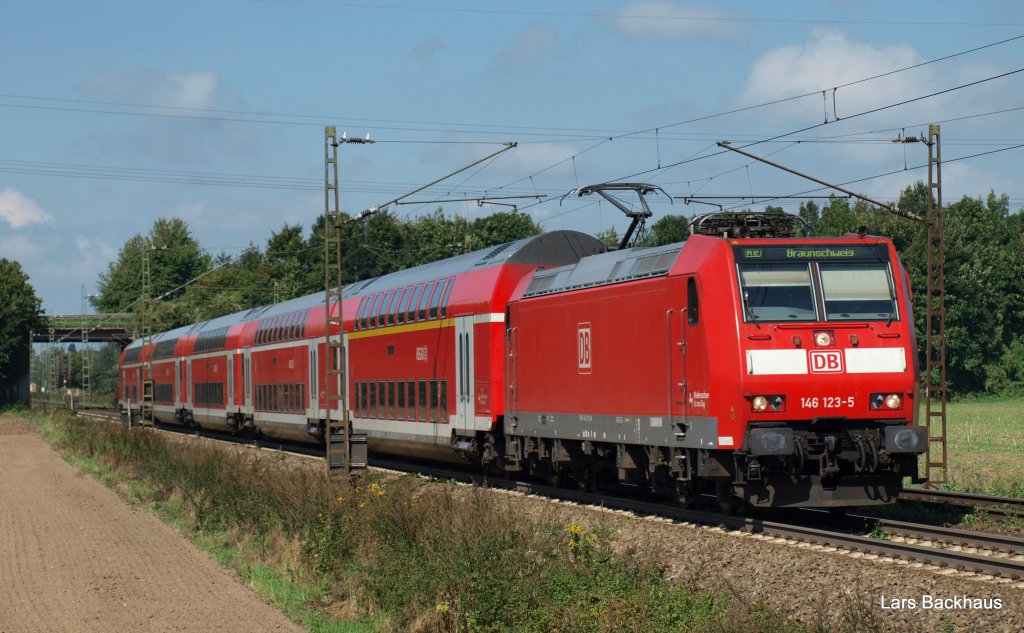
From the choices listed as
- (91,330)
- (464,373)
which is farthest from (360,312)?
(91,330)

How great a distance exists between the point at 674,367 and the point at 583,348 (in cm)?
341

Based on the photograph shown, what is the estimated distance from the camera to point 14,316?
85.7 m

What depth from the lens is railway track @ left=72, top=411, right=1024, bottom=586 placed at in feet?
46.5

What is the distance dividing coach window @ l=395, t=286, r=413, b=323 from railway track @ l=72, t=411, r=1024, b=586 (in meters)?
9.73

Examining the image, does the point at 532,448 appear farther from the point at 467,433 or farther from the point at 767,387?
the point at 767,387

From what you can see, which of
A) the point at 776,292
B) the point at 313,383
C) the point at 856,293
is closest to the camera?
the point at 776,292

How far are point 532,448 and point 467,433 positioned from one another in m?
2.67

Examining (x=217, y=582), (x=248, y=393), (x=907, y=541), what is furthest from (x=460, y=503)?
(x=248, y=393)

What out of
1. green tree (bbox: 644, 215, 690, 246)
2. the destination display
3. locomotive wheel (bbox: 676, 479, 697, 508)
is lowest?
locomotive wheel (bbox: 676, 479, 697, 508)

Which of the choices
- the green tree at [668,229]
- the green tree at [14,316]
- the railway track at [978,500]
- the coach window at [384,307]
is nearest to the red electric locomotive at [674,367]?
the coach window at [384,307]

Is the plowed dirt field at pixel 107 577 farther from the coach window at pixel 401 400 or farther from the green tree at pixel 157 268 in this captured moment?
the green tree at pixel 157 268

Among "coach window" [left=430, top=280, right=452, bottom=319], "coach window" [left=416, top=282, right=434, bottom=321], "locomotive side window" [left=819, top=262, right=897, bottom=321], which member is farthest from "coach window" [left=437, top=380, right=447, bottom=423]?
"locomotive side window" [left=819, top=262, right=897, bottom=321]

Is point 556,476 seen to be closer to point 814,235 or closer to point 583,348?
point 583,348

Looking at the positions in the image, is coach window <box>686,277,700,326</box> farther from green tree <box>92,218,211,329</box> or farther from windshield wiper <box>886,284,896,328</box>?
A: green tree <box>92,218,211,329</box>
